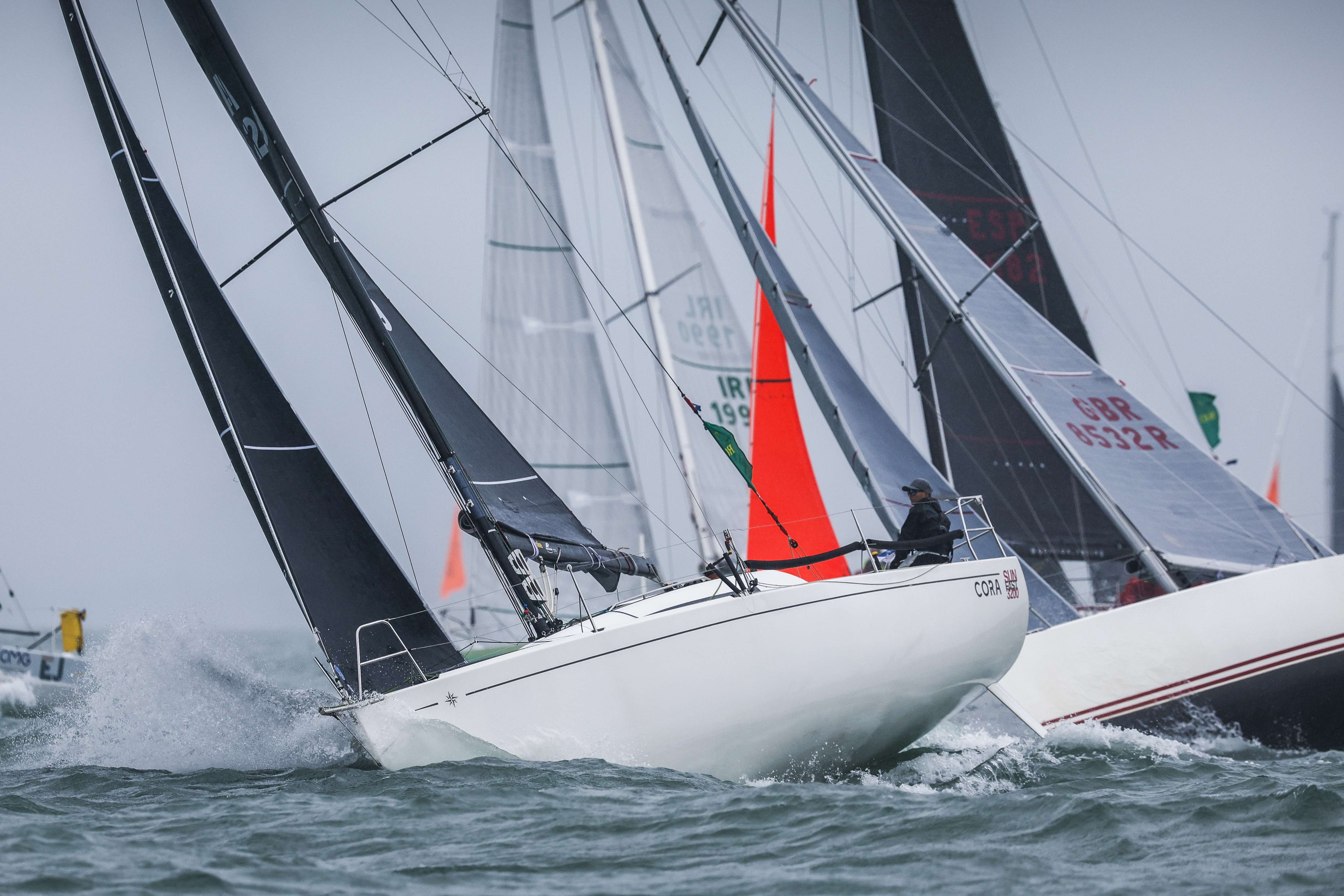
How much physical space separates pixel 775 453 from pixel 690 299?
2.97 m

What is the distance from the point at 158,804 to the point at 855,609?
3.08 metres

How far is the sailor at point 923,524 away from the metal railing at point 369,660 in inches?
99.8

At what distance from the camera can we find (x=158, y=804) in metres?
4.68

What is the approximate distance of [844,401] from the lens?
9016 mm

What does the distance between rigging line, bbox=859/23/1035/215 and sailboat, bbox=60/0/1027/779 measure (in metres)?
7.38

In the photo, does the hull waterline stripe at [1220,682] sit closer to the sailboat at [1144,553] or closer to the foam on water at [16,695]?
the sailboat at [1144,553]

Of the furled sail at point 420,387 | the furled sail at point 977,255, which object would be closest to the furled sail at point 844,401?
the furled sail at point 977,255

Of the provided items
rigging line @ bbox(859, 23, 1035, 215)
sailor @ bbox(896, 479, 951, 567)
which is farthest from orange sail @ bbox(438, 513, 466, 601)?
sailor @ bbox(896, 479, 951, 567)

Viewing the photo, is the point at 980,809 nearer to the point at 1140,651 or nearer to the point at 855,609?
the point at 855,609

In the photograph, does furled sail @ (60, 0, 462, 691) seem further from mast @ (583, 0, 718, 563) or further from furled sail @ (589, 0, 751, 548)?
furled sail @ (589, 0, 751, 548)

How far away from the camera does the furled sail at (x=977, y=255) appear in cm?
1203

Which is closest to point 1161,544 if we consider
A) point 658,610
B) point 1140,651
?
point 1140,651

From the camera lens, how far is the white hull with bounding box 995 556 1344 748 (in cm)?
720

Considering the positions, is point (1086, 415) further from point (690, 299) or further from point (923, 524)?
point (690, 299)
